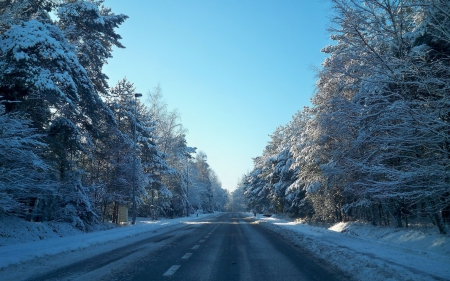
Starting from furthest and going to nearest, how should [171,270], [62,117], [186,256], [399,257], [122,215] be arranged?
[122,215], [62,117], [186,256], [399,257], [171,270]

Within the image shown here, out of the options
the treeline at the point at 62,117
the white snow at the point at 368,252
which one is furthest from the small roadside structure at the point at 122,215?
the white snow at the point at 368,252

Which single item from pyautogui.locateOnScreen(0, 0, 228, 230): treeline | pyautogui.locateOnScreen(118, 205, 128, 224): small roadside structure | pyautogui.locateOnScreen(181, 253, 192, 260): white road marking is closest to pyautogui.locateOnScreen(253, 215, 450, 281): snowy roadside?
pyautogui.locateOnScreen(181, 253, 192, 260): white road marking

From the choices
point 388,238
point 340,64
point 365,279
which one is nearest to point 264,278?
point 365,279

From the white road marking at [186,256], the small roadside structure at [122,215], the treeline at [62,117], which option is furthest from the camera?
the small roadside structure at [122,215]

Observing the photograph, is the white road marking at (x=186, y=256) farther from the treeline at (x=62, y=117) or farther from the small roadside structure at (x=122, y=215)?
the small roadside structure at (x=122, y=215)

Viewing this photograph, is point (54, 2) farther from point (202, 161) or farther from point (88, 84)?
point (202, 161)

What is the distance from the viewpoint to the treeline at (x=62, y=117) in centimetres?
1375

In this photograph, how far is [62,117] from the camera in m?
19.9

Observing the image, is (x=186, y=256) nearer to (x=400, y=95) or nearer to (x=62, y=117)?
(x=400, y=95)

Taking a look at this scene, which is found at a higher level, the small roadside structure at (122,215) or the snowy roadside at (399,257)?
the small roadside structure at (122,215)

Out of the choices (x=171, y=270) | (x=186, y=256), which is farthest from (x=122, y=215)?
(x=171, y=270)

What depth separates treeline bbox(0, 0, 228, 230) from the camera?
13.8 metres

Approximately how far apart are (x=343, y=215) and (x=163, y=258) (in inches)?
734

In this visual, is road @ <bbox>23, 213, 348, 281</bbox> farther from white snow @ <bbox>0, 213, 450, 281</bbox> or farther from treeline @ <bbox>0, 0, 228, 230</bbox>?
treeline @ <bbox>0, 0, 228, 230</bbox>
